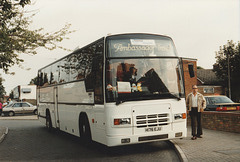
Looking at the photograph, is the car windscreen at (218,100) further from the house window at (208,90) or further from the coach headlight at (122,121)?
the house window at (208,90)

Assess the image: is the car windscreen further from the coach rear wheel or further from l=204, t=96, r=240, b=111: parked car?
the coach rear wheel

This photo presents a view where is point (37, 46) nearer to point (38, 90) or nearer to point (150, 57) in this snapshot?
point (38, 90)

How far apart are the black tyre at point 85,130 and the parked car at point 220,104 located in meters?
8.87

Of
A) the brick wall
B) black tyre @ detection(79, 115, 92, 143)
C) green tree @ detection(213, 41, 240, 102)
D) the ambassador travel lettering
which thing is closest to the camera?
the ambassador travel lettering

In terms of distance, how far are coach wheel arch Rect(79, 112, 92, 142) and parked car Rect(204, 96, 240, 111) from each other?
29.1 ft

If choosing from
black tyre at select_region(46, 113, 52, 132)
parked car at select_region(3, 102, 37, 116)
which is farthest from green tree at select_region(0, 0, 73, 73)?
parked car at select_region(3, 102, 37, 116)

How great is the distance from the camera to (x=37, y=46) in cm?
1333

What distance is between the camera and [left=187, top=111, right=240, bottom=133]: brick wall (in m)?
11.6

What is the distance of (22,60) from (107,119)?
7741 mm

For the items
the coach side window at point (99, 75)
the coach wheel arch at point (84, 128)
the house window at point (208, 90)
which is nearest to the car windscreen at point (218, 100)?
the coach wheel arch at point (84, 128)

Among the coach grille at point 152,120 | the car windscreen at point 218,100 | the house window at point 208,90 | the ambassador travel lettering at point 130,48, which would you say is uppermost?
the ambassador travel lettering at point 130,48

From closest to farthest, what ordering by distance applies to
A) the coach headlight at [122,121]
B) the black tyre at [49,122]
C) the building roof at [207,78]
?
the coach headlight at [122,121]
the black tyre at [49,122]
the building roof at [207,78]

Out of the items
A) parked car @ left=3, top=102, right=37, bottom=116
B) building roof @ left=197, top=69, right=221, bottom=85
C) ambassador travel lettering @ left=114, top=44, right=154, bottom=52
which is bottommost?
parked car @ left=3, top=102, right=37, bottom=116

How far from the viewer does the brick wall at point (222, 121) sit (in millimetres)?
11648
